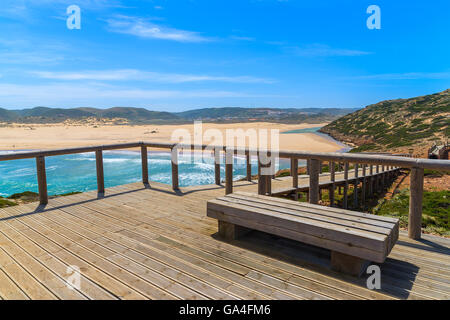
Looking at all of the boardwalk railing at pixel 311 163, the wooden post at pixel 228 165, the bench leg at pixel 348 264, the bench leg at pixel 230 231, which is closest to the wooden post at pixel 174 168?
the boardwalk railing at pixel 311 163

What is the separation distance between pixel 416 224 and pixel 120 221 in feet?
12.6

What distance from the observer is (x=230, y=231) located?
11.6 feet

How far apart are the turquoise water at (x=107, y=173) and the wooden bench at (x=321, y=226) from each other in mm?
12183

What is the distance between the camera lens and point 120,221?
4.29 metres

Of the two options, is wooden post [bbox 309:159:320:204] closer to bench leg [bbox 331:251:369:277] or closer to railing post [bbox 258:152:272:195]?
railing post [bbox 258:152:272:195]

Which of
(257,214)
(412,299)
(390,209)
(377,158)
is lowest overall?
(390,209)

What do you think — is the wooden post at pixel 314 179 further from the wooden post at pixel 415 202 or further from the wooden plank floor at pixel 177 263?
the wooden post at pixel 415 202

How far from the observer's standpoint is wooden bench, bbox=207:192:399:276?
2523 millimetres

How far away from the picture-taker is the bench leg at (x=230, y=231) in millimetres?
3516

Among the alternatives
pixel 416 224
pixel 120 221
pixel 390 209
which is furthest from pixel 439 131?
pixel 120 221

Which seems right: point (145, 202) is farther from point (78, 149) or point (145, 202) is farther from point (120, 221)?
point (78, 149)

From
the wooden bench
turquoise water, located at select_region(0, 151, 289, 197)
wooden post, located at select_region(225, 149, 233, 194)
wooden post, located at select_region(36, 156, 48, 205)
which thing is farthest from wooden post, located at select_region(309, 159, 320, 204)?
turquoise water, located at select_region(0, 151, 289, 197)

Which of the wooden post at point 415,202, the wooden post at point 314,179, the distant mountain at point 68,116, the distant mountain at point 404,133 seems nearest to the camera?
the wooden post at point 415,202

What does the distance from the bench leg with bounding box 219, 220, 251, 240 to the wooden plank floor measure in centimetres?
10
